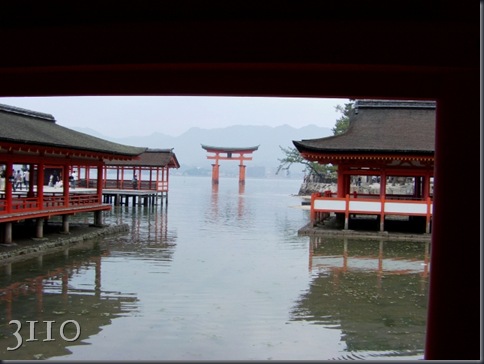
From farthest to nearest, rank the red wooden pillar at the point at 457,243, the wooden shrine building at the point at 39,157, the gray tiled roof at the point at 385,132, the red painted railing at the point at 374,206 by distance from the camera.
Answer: the red painted railing at the point at 374,206 → the gray tiled roof at the point at 385,132 → the wooden shrine building at the point at 39,157 → the red wooden pillar at the point at 457,243

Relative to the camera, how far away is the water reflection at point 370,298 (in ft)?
26.3

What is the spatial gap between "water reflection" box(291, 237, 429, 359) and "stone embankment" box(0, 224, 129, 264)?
8.09 metres

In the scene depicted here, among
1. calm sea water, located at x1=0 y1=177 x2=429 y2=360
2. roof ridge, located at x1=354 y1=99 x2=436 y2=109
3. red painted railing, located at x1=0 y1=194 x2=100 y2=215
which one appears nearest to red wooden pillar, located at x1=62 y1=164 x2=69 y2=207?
red painted railing, located at x1=0 y1=194 x2=100 y2=215

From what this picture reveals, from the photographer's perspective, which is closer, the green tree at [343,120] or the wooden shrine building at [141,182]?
the wooden shrine building at [141,182]

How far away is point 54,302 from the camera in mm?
9852

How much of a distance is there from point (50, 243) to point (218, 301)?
8.29 m

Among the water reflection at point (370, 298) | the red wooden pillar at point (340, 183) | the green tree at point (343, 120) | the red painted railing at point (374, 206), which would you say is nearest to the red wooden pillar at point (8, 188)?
the water reflection at point (370, 298)

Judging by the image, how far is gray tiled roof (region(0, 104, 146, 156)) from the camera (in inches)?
612

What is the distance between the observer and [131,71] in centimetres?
466

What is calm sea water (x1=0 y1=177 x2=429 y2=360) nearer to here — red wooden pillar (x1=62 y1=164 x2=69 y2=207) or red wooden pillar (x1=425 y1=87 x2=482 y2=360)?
red wooden pillar (x1=62 y1=164 x2=69 y2=207)

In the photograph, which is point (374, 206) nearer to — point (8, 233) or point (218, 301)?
point (218, 301)

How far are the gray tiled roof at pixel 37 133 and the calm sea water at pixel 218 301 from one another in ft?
11.8

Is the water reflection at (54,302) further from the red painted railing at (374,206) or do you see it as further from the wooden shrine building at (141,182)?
the wooden shrine building at (141,182)

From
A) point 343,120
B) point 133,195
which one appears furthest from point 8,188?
point 343,120
